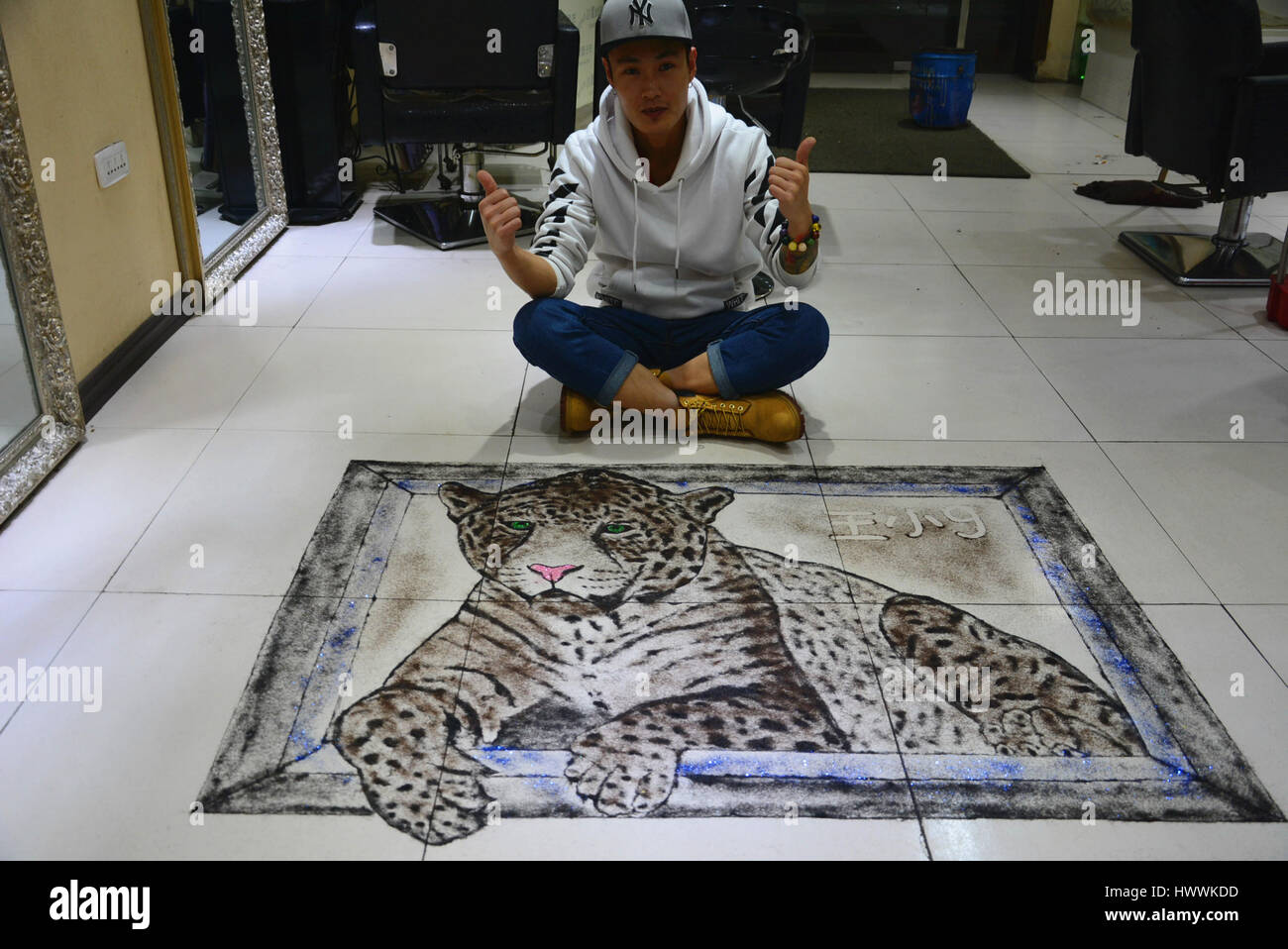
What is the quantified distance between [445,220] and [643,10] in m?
1.96

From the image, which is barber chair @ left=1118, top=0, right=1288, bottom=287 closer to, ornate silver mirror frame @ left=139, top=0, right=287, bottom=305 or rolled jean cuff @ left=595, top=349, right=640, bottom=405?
rolled jean cuff @ left=595, top=349, right=640, bottom=405

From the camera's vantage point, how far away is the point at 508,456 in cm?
247

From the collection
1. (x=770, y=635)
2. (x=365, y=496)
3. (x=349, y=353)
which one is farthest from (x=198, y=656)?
(x=349, y=353)

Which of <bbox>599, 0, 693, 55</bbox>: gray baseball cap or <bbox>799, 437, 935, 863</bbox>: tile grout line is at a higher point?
<bbox>599, 0, 693, 55</bbox>: gray baseball cap

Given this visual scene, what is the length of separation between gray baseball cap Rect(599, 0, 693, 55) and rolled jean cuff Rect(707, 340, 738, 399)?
67 centimetres

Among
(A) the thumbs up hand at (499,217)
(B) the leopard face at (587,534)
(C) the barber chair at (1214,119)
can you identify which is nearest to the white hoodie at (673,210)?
(A) the thumbs up hand at (499,217)

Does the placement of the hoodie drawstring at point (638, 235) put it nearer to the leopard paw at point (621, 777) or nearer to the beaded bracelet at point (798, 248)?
the beaded bracelet at point (798, 248)

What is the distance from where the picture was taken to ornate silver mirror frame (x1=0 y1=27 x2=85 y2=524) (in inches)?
87.5

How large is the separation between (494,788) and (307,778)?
0.27m

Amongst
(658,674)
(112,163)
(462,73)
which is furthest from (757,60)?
(658,674)

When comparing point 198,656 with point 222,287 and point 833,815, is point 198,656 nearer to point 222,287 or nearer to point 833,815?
point 833,815

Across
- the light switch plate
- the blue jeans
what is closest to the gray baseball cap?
the blue jeans

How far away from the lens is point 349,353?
2.97 m

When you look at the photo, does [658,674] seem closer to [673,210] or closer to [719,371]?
[719,371]
